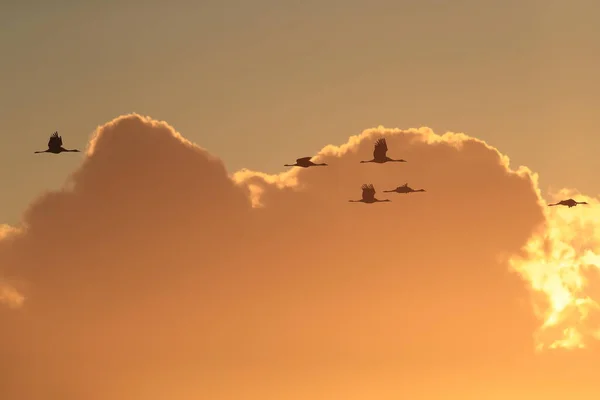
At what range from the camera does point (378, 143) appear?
570 feet

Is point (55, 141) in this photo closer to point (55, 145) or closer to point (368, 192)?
point (55, 145)

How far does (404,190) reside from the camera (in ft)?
630

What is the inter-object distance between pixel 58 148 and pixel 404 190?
57486 millimetres

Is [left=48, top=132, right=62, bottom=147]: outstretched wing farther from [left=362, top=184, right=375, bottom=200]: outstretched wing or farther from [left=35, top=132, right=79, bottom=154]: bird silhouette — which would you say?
[left=362, top=184, right=375, bottom=200]: outstretched wing

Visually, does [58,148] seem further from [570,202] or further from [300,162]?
[570,202]

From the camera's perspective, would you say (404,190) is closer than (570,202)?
No

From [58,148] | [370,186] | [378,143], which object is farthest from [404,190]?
[58,148]

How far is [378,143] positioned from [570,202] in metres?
29.3

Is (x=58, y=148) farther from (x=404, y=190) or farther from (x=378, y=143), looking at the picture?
(x=404, y=190)

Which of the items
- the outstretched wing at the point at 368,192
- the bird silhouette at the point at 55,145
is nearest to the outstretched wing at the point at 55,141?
the bird silhouette at the point at 55,145

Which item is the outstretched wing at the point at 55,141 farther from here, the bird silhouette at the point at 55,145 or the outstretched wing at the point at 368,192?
the outstretched wing at the point at 368,192

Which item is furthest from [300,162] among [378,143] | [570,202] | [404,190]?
[570,202]

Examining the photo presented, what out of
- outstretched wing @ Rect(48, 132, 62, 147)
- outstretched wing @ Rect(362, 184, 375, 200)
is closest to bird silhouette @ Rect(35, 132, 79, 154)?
outstretched wing @ Rect(48, 132, 62, 147)

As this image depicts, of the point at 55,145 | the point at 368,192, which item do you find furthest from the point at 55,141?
the point at 368,192
